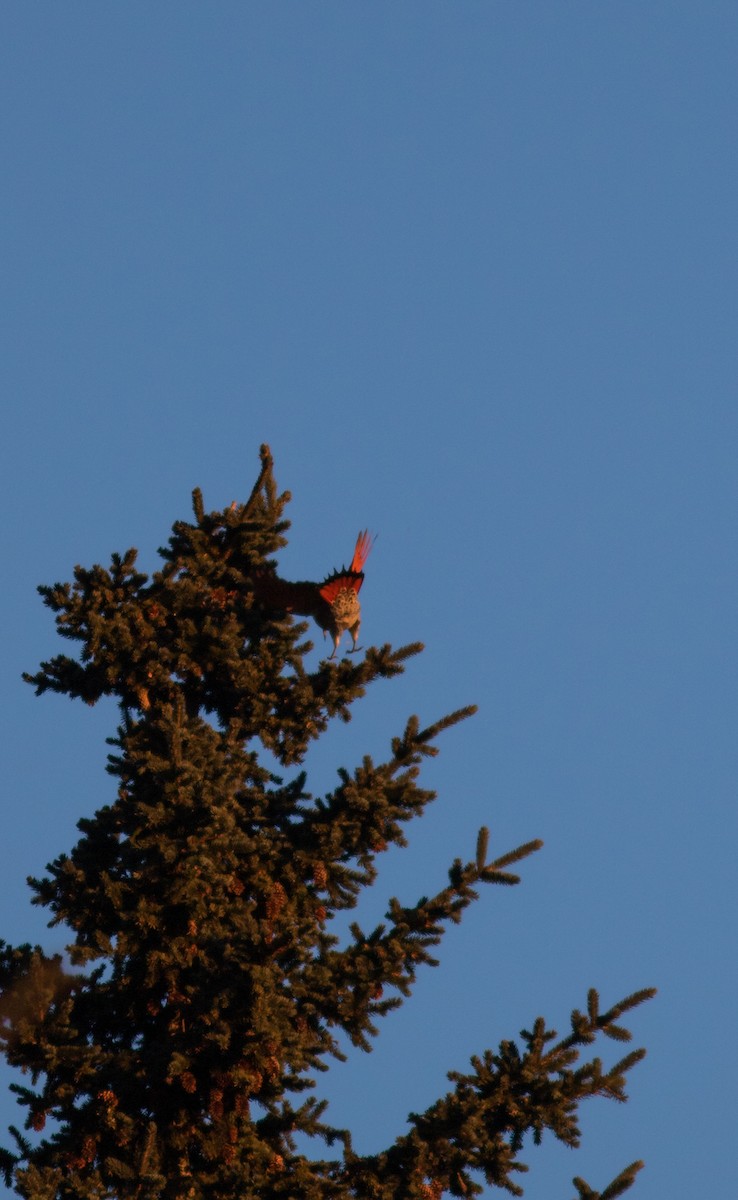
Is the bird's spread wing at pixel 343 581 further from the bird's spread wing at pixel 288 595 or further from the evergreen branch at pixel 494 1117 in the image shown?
the evergreen branch at pixel 494 1117

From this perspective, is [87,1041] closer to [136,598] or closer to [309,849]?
[309,849]

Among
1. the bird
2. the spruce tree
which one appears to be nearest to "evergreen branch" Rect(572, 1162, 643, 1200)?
the spruce tree

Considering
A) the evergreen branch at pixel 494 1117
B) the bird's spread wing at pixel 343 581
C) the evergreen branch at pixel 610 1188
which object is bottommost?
the evergreen branch at pixel 610 1188

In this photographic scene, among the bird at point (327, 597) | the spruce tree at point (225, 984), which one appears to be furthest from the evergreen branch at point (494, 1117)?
the bird at point (327, 597)

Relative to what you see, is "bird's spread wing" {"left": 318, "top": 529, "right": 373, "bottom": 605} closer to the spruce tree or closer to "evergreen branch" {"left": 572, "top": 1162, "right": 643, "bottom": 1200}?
the spruce tree

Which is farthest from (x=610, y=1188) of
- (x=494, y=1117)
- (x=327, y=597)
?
(x=327, y=597)

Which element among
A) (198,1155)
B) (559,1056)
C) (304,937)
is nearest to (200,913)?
(304,937)

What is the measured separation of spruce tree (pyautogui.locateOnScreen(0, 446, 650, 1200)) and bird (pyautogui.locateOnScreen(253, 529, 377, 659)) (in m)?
0.58

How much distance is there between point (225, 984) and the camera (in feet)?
31.0

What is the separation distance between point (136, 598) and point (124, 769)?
4.78ft

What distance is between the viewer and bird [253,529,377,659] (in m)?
11.7

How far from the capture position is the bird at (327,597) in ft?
38.3

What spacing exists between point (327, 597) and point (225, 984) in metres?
3.27

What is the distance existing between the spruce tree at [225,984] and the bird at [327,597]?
583 mm
